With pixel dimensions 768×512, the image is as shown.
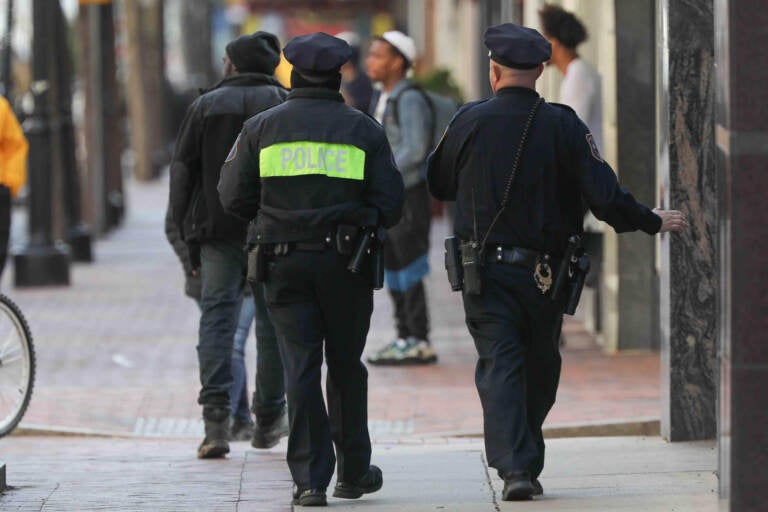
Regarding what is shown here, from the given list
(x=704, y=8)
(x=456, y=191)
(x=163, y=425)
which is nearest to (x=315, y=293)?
(x=456, y=191)

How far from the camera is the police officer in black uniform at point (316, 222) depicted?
630 centimetres

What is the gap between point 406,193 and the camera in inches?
413

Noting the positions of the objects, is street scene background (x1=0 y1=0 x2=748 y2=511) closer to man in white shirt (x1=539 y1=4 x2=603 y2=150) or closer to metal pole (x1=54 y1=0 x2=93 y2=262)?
metal pole (x1=54 y1=0 x2=93 y2=262)

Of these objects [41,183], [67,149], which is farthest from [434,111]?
[67,149]

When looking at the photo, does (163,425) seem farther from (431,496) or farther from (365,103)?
(365,103)

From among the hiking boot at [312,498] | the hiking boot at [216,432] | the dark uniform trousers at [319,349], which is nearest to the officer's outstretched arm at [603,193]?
the dark uniform trousers at [319,349]

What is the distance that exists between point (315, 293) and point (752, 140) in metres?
1.87

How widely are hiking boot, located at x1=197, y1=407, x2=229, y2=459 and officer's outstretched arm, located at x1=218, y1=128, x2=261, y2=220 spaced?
1.50 meters

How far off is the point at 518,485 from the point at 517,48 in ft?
4.94

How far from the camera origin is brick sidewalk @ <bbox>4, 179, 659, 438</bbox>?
9.18 meters

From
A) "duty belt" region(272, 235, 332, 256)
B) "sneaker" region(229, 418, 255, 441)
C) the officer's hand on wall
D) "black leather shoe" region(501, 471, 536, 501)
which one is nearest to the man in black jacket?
"sneaker" region(229, 418, 255, 441)

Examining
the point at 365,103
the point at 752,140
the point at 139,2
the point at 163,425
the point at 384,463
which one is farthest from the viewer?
the point at 139,2

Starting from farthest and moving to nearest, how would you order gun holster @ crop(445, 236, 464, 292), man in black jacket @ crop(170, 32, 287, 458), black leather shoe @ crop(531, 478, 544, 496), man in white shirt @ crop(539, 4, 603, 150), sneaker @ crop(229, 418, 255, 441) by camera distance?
man in white shirt @ crop(539, 4, 603, 150)
sneaker @ crop(229, 418, 255, 441)
man in black jacket @ crop(170, 32, 287, 458)
black leather shoe @ crop(531, 478, 544, 496)
gun holster @ crop(445, 236, 464, 292)

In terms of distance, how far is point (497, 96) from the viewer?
639 centimetres
